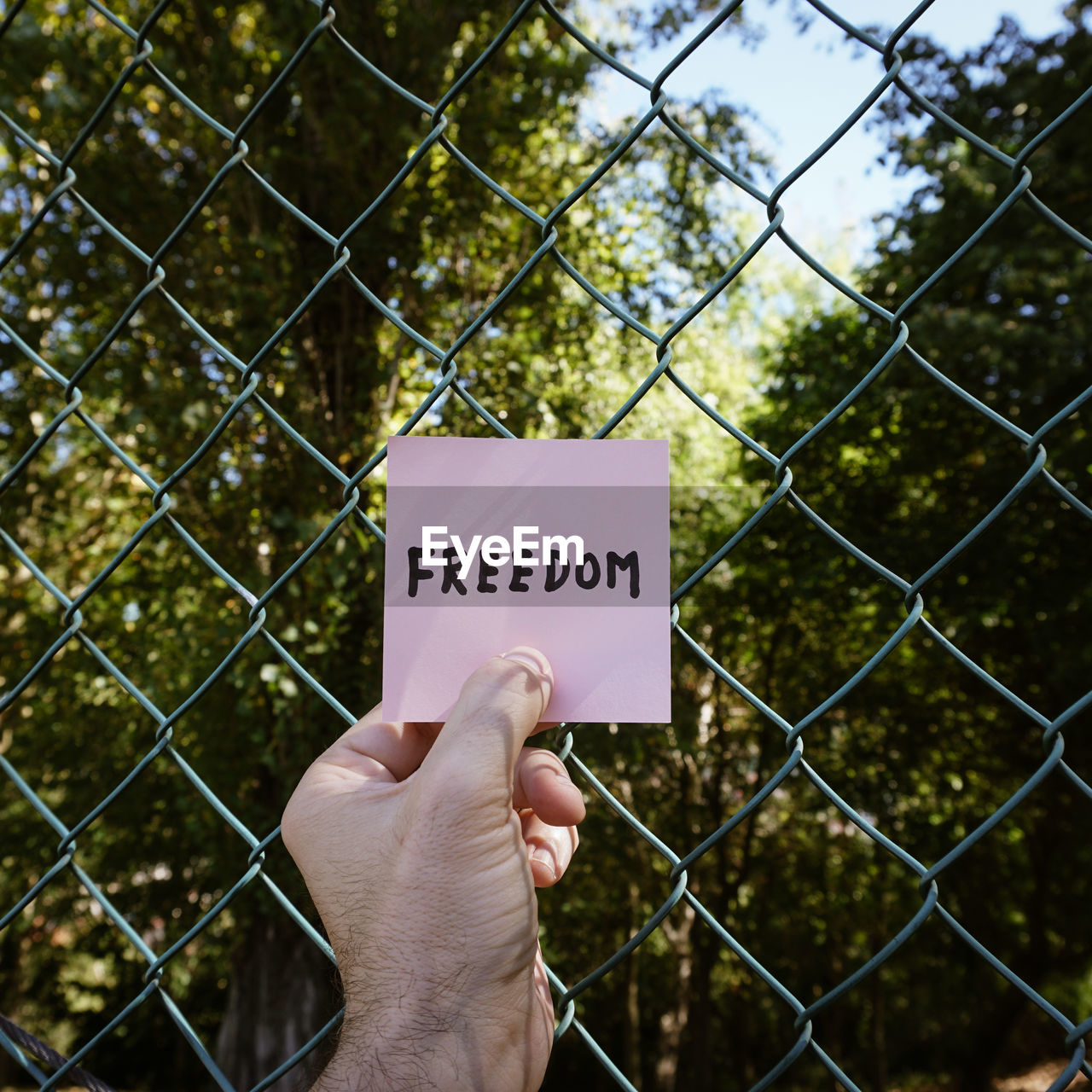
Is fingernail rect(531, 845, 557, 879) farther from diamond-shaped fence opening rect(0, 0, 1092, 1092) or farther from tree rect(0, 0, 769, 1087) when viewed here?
tree rect(0, 0, 769, 1087)

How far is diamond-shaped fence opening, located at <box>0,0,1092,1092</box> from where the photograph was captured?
13.9 ft

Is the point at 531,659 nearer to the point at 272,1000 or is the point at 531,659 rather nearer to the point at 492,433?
the point at 492,433

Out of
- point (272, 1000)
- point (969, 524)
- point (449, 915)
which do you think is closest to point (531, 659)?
point (449, 915)

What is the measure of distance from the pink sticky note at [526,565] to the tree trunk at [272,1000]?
4399 millimetres

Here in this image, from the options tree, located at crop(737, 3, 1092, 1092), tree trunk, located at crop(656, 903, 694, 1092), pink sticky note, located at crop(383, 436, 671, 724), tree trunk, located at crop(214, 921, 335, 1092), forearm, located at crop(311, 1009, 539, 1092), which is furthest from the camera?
tree trunk, located at crop(656, 903, 694, 1092)

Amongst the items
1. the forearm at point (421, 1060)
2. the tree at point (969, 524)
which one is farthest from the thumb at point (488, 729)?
the tree at point (969, 524)

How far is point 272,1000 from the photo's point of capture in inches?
184

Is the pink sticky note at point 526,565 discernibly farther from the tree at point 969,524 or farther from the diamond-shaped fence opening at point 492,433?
the tree at point 969,524

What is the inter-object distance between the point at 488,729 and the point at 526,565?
0.21m

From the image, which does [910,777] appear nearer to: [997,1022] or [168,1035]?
[997,1022]

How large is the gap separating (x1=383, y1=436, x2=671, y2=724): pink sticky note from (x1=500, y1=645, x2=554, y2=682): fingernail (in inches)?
0.5

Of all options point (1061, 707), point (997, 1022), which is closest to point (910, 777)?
point (1061, 707)
